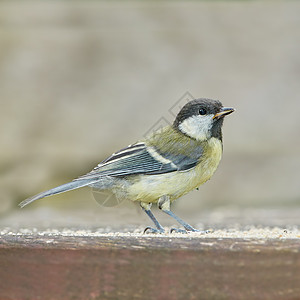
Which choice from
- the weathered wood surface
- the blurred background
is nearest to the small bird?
the weathered wood surface

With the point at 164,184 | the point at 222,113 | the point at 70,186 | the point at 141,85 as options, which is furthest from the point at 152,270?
the point at 141,85

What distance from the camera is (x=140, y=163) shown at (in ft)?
9.56

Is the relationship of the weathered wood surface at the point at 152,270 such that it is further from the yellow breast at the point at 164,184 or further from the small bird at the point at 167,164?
the yellow breast at the point at 164,184

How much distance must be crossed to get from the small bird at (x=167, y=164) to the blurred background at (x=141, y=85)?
5.41ft

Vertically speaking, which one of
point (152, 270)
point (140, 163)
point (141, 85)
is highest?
point (141, 85)

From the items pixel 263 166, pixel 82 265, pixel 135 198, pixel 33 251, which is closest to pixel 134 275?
pixel 82 265

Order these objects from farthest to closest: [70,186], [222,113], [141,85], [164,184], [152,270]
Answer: [141,85], [222,113], [164,184], [70,186], [152,270]

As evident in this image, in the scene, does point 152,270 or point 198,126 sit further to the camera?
point 198,126

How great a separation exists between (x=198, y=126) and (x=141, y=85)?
1.88 meters

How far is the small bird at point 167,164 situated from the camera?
9.39 feet

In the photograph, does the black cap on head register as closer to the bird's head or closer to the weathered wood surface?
the bird's head

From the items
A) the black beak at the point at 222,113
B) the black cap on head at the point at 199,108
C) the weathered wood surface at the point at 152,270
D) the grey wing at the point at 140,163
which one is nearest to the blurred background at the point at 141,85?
the black cap on head at the point at 199,108

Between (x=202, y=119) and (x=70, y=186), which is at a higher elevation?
(x=202, y=119)

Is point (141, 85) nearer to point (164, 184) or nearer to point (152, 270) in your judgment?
point (164, 184)
